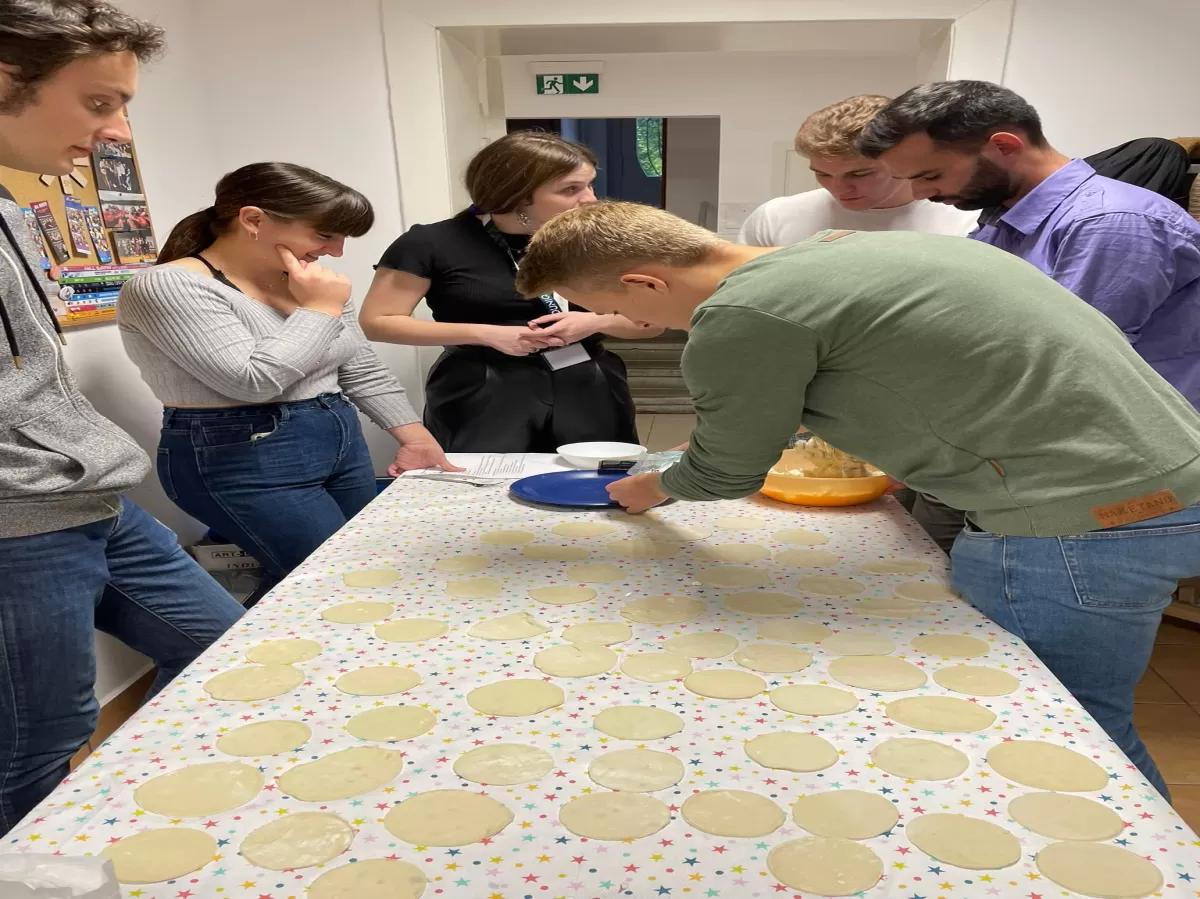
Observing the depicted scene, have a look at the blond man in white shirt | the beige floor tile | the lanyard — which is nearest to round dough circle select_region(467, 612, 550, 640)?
the lanyard

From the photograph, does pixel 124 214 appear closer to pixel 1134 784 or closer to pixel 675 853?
pixel 675 853

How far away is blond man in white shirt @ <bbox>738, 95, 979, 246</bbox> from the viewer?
1.89 m

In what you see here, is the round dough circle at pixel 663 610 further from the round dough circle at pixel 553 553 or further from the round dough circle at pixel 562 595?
the round dough circle at pixel 553 553

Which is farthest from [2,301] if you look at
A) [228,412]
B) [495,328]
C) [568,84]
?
[568,84]

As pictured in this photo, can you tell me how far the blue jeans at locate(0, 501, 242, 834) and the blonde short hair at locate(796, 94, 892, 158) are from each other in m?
1.62

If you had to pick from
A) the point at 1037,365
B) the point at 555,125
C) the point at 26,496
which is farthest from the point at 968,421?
the point at 555,125

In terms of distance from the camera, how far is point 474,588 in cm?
107

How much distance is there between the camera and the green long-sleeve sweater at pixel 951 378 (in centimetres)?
92

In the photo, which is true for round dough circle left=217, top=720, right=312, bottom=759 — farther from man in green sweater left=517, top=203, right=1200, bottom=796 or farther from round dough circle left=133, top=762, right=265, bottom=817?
man in green sweater left=517, top=203, right=1200, bottom=796

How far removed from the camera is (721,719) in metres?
0.76

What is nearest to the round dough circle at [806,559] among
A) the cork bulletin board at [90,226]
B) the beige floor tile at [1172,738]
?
the beige floor tile at [1172,738]

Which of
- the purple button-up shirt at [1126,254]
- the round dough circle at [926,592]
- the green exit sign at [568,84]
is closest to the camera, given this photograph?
the round dough circle at [926,592]

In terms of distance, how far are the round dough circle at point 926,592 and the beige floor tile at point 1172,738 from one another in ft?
4.55

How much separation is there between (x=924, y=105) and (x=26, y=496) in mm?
1582
